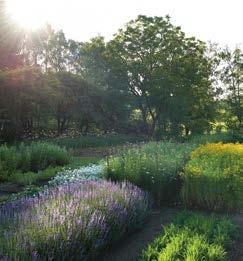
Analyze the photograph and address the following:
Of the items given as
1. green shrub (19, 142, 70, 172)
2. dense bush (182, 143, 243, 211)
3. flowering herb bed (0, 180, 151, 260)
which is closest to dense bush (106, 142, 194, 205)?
dense bush (182, 143, 243, 211)

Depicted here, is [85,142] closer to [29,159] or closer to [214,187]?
[29,159]

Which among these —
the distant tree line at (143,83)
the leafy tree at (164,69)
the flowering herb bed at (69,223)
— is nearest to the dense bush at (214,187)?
the flowering herb bed at (69,223)

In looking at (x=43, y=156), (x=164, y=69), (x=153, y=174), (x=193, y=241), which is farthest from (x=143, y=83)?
(x=193, y=241)

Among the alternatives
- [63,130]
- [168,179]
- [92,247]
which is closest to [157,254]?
[92,247]

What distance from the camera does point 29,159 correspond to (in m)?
13.4

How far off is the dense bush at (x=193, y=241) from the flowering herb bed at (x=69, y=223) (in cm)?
57

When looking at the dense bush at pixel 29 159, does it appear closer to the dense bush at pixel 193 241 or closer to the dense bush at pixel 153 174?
the dense bush at pixel 153 174

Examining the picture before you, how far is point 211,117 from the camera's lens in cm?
3725

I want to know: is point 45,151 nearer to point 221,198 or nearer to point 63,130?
point 221,198

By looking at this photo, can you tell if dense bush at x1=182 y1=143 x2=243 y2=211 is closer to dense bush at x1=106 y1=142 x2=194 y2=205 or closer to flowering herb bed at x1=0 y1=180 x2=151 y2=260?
dense bush at x1=106 y1=142 x2=194 y2=205

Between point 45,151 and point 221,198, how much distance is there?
8.10 m

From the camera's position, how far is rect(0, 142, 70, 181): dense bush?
1240cm

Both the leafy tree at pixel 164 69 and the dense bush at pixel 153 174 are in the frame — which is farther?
the leafy tree at pixel 164 69

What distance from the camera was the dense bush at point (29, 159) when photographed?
12.4m
